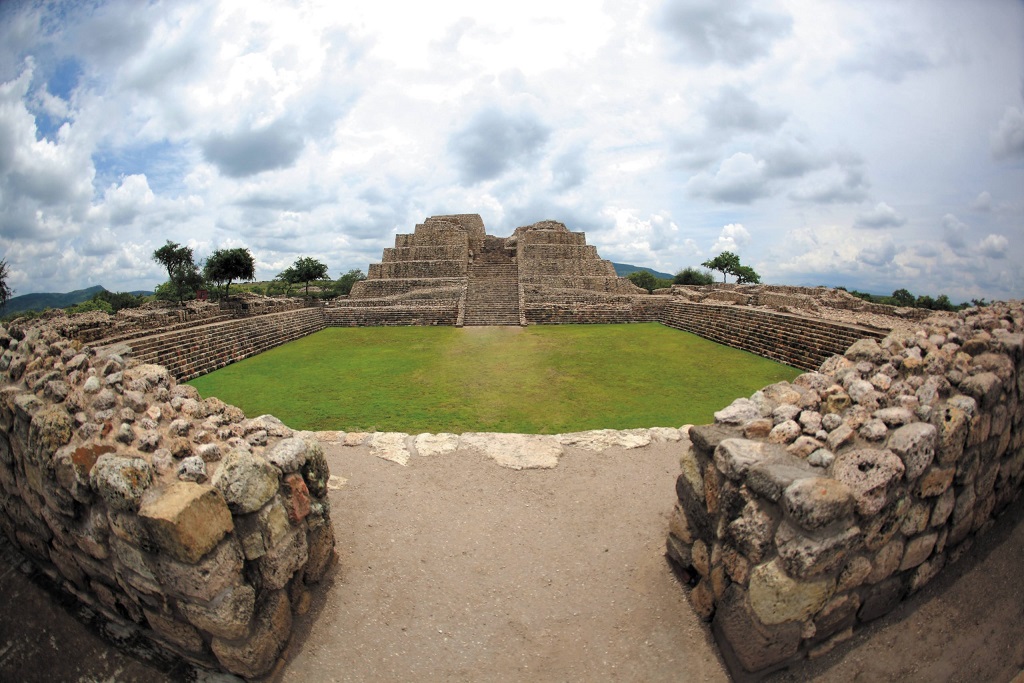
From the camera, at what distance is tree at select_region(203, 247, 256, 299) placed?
22.0 meters

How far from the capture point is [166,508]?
2.26 meters

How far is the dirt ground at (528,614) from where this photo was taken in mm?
2695

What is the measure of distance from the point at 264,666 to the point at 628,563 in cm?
257

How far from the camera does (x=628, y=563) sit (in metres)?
3.57

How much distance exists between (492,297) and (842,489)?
59.3 feet

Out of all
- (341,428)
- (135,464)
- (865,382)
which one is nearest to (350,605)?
(135,464)

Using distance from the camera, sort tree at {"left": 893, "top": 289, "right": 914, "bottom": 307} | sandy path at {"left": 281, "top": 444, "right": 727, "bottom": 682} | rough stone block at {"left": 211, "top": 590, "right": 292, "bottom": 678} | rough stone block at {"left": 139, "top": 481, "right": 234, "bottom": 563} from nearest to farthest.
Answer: rough stone block at {"left": 139, "top": 481, "right": 234, "bottom": 563} → rough stone block at {"left": 211, "top": 590, "right": 292, "bottom": 678} → sandy path at {"left": 281, "top": 444, "right": 727, "bottom": 682} → tree at {"left": 893, "top": 289, "right": 914, "bottom": 307}

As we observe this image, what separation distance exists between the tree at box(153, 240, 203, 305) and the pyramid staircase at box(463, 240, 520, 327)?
23338mm

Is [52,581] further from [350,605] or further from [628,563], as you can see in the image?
[628,563]

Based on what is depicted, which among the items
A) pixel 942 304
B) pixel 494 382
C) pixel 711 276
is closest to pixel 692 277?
pixel 711 276

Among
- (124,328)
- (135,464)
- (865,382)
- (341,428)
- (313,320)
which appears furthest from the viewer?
(313,320)

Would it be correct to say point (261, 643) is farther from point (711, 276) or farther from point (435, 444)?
point (711, 276)

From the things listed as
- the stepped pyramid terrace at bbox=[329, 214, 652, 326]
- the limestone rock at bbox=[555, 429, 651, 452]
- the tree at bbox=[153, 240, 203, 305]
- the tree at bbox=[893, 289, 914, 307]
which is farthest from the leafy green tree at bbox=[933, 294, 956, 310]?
the tree at bbox=[153, 240, 203, 305]

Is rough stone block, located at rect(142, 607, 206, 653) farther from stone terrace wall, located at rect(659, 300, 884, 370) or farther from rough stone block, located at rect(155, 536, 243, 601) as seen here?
stone terrace wall, located at rect(659, 300, 884, 370)
